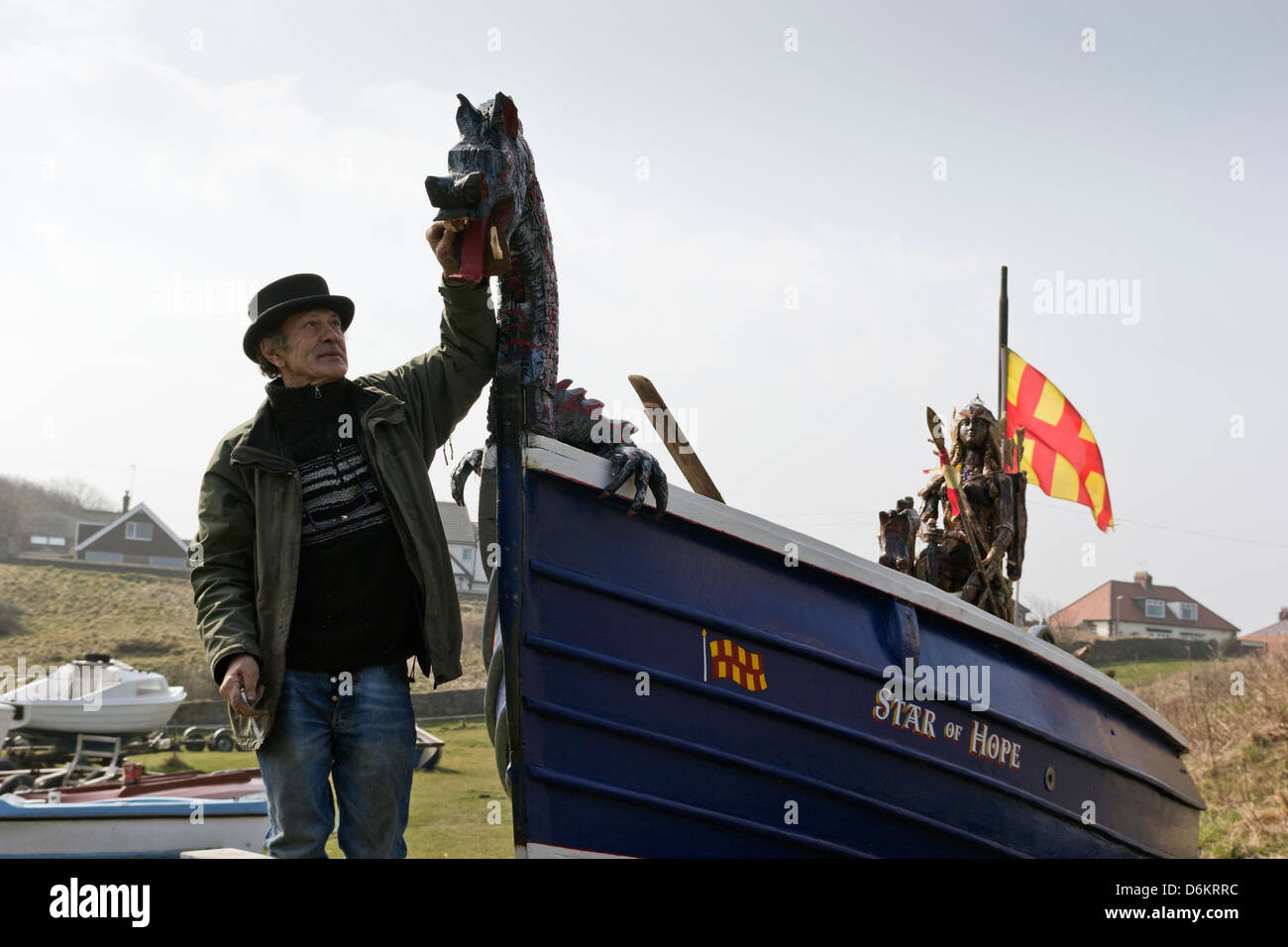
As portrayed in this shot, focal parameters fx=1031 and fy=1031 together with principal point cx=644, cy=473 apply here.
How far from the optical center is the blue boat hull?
354cm

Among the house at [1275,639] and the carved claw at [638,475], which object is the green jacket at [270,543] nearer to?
the carved claw at [638,475]

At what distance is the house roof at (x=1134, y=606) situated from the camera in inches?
1754

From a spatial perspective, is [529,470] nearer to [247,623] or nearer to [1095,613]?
[247,623]

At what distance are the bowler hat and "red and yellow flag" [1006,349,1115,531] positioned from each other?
20.1 feet

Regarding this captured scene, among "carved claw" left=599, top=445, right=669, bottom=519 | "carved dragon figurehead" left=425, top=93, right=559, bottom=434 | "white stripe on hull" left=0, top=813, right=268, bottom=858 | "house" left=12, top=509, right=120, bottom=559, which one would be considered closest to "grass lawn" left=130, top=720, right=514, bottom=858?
"white stripe on hull" left=0, top=813, right=268, bottom=858

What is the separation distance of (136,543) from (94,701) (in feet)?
Answer: 98.9

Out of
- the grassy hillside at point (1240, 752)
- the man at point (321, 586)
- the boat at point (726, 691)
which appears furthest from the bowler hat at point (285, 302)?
the grassy hillside at point (1240, 752)

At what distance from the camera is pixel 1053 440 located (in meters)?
8.13

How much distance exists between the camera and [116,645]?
2317 cm

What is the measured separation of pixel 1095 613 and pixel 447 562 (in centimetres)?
4914

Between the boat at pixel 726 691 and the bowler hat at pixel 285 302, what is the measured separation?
72 cm

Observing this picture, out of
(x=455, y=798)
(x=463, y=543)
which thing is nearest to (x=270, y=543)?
(x=455, y=798)

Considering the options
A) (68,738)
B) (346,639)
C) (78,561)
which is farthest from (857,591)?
(78,561)

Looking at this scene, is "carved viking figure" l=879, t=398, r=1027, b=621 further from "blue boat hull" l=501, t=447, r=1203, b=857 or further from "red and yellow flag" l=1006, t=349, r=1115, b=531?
"red and yellow flag" l=1006, t=349, r=1115, b=531
